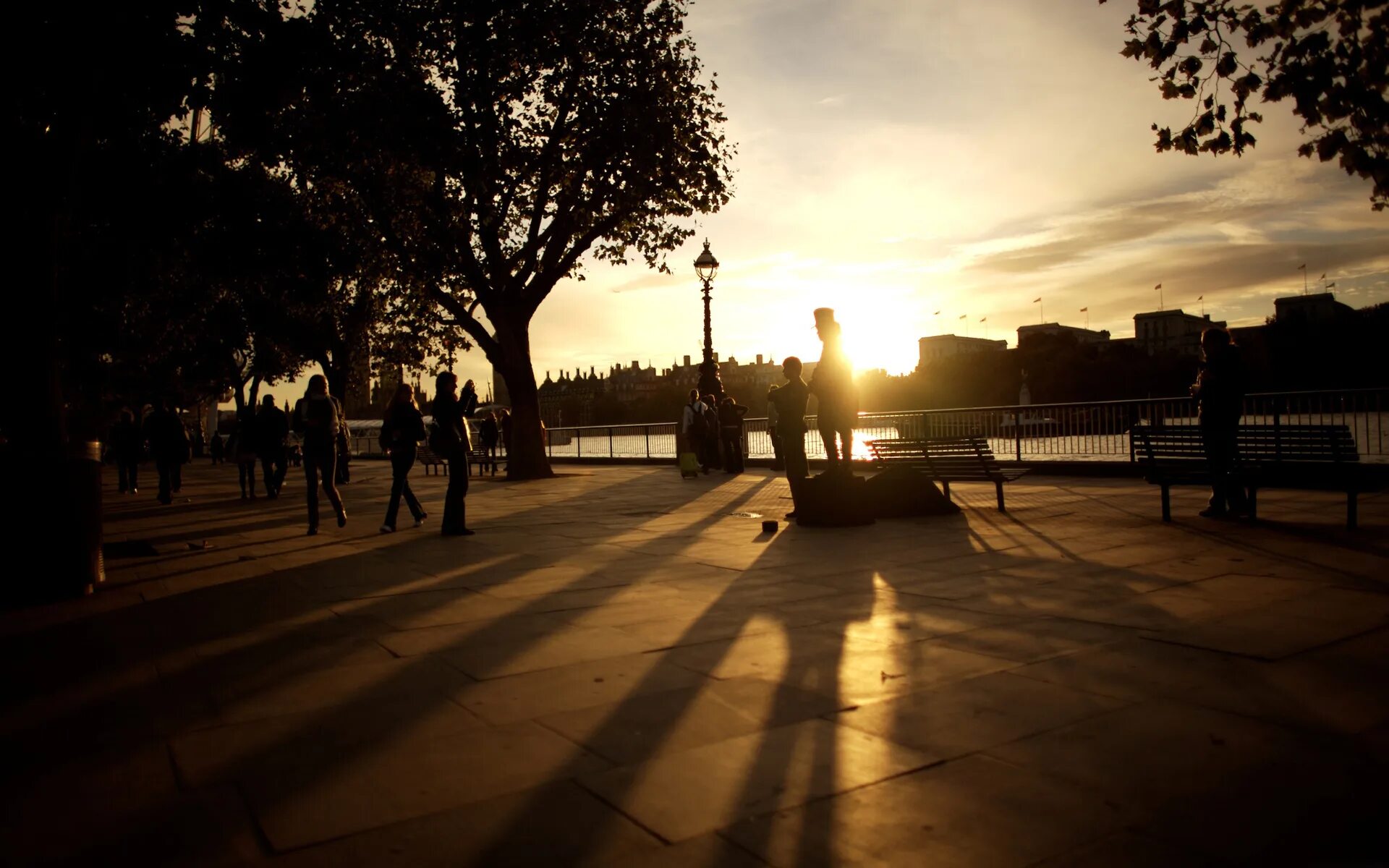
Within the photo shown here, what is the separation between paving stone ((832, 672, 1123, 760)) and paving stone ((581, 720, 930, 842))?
0.41ft

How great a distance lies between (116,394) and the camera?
4878 centimetres

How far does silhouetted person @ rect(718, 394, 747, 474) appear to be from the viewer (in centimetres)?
2167

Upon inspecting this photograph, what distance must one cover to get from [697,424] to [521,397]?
4.30 meters

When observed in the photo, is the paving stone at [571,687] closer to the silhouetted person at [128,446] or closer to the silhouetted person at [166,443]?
the silhouetted person at [166,443]

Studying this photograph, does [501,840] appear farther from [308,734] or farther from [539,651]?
[539,651]

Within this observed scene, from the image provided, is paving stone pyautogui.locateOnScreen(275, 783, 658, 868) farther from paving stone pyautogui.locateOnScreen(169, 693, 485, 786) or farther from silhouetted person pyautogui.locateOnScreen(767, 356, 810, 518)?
silhouetted person pyautogui.locateOnScreen(767, 356, 810, 518)

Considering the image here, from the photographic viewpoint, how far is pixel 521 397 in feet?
73.6

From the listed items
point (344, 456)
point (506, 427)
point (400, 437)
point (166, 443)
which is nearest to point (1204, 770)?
point (400, 437)

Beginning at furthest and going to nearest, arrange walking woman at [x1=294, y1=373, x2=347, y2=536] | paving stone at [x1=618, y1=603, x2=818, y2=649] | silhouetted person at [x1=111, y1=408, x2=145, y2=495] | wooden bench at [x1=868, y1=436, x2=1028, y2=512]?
silhouetted person at [x1=111, y1=408, x2=145, y2=495] → walking woman at [x1=294, y1=373, x2=347, y2=536] → wooden bench at [x1=868, y1=436, x2=1028, y2=512] → paving stone at [x1=618, y1=603, x2=818, y2=649]

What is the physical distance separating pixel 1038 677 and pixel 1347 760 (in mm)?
1264

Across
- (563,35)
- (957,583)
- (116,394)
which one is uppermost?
(563,35)

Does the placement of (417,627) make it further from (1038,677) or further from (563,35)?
(563,35)

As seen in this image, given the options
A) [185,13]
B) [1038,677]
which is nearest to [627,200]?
[185,13]

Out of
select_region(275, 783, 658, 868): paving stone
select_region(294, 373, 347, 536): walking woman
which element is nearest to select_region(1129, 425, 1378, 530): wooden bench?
select_region(275, 783, 658, 868): paving stone
